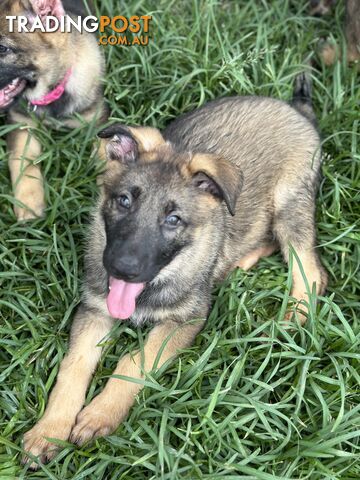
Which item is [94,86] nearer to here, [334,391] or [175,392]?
[175,392]

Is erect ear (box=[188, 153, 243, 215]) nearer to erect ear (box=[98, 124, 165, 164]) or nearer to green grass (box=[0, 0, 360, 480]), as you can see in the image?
erect ear (box=[98, 124, 165, 164])

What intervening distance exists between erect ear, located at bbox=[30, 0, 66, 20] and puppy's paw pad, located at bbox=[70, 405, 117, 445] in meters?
2.73

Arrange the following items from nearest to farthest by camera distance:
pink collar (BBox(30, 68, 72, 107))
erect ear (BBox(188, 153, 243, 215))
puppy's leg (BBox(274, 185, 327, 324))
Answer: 1. erect ear (BBox(188, 153, 243, 215))
2. puppy's leg (BBox(274, 185, 327, 324))
3. pink collar (BBox(30, 68, 72, 107))

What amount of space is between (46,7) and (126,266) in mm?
2270

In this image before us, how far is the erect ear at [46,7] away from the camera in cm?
448

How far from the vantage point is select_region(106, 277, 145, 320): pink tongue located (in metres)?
3.61

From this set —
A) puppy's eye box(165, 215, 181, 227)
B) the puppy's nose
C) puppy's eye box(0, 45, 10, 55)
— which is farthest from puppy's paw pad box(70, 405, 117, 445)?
puppy's eye box(0, 45, 10, 55)

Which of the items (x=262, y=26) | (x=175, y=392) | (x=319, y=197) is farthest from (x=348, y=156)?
(x=175, y=392)

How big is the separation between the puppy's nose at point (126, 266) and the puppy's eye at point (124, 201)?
0.36m

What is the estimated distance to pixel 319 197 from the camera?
15.5 ft

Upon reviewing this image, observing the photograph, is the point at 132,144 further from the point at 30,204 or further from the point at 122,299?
the point at 30,204

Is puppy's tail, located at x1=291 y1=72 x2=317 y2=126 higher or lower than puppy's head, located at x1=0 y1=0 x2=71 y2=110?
lower

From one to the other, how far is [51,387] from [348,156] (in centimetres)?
273

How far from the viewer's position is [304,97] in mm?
4926
